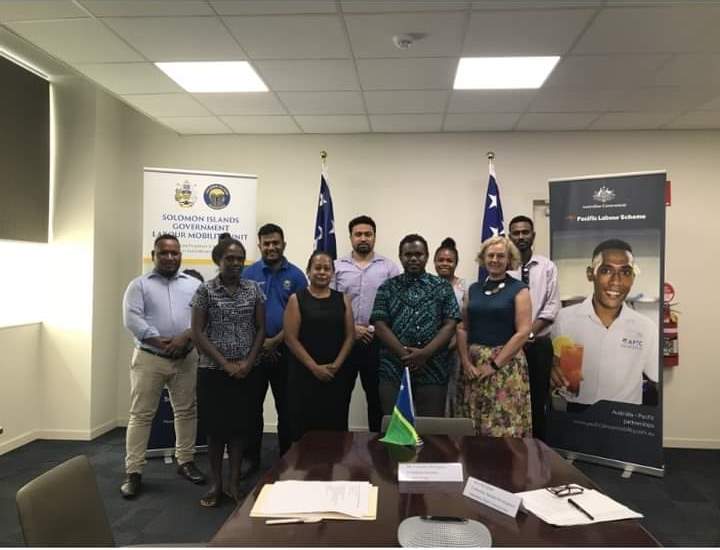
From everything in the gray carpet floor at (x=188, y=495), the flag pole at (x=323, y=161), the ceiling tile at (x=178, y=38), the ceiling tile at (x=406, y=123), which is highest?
the ceiling tile at (x=178, y=38)

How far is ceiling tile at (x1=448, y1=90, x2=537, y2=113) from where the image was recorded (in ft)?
11.8

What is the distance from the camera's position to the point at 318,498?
1.33 m

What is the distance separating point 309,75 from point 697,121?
3305 millimetres

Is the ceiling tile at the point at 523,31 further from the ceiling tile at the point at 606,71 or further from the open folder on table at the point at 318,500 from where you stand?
the open folder on table at the point at 318,500

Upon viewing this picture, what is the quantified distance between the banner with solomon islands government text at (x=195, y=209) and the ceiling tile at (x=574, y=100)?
2.40 m

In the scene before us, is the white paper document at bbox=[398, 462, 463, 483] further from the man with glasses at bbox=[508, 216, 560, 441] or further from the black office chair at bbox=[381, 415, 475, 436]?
the man with glasses at bbox=[508, 216, 560, 441]

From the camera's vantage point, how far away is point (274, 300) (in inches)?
132

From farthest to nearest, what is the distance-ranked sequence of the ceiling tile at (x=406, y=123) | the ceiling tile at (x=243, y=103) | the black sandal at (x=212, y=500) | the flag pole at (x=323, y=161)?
the flag pole at (x=323, y=161)
the ceiling tile at (x=406, y=123)
the ceiling tile at (x=243, y=103)
the black sandal at (x=212, y=500)

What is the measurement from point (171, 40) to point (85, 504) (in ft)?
8.25

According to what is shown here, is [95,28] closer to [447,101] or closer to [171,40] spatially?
[171,40]

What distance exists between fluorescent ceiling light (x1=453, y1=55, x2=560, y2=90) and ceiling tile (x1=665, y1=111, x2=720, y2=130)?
1.58 m

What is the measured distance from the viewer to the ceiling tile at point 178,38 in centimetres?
266

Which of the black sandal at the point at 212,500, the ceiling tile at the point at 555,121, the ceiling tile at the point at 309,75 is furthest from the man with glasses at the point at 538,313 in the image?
the black sandal at the point at 212,500

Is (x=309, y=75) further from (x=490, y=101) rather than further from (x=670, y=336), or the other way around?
(x=670, y=336)
